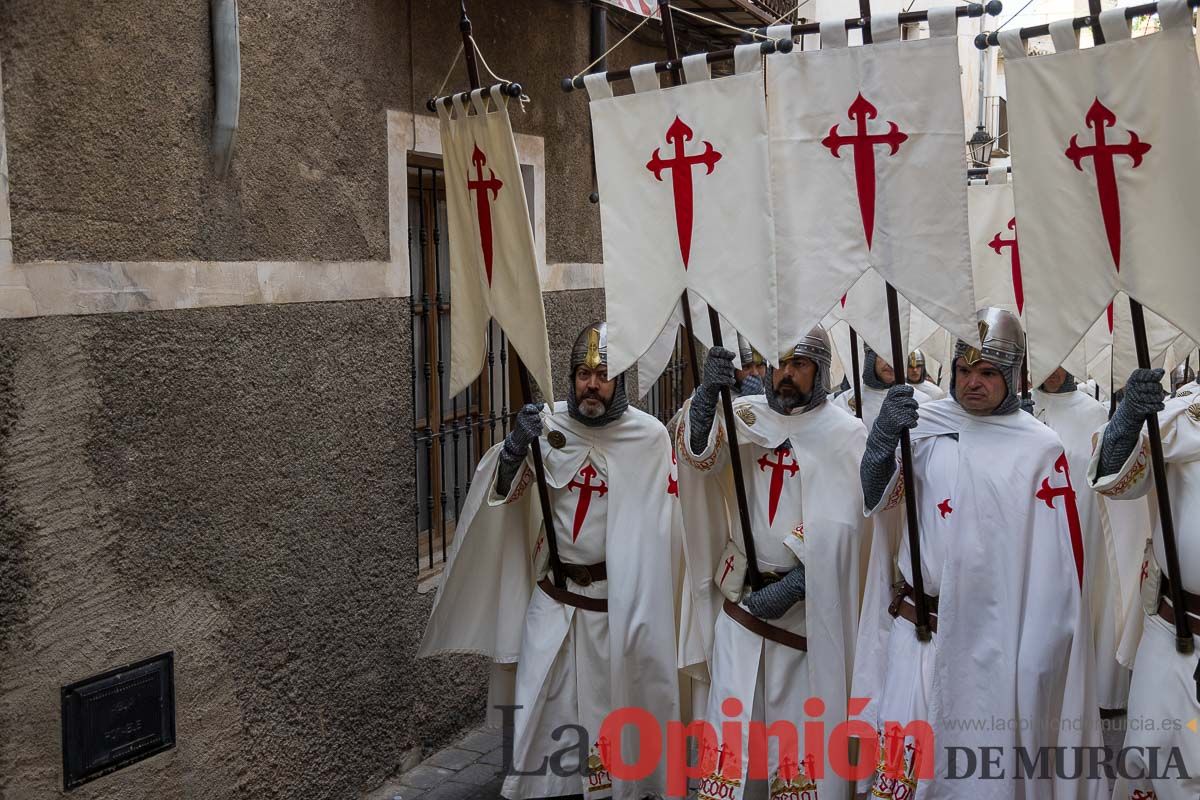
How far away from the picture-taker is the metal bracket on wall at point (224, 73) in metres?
4.72

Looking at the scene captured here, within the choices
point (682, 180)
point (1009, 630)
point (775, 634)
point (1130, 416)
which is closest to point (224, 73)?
point (682, 180)

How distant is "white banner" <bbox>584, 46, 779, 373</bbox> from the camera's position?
4340 millimetres

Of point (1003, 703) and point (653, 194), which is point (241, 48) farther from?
point (1003, 703)

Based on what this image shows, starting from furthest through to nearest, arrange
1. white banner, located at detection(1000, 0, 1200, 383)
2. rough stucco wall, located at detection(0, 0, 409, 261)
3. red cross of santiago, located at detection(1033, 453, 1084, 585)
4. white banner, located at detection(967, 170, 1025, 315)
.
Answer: white banner, located at detection(967, 170, 1025, 315)
red cross of santiago, located at detection(1033, 453, 1084, 585)
rough stucco wall, located at detection(0, 0, 409, 261)
white banner, located at detection(1000, 0, 1200, 383)

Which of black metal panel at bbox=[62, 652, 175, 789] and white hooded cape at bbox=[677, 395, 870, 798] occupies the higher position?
white hooded cape at bbox=[677, 395, 870, 798]

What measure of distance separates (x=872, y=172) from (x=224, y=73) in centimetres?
248

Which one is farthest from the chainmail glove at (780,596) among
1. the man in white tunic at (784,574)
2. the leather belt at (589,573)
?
the leather belt at (589,573)

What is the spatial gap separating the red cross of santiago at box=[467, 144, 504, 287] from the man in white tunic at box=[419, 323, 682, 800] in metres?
0.58

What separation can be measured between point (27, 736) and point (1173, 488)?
4.08 metres

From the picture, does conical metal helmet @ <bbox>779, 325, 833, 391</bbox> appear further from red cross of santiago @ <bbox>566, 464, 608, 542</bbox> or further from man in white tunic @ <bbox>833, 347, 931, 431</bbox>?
man in white tunic @ <bbox>833, 347, 931, 431</bbox>

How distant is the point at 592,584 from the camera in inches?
215

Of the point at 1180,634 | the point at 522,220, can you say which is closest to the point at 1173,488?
the point at 1180,634

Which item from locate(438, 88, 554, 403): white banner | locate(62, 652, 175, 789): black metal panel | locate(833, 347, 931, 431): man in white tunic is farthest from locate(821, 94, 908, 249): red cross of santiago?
locate(833, 347, 931, 431): man in white tunic

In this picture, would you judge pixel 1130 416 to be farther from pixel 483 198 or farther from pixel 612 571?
pixel 483 198
